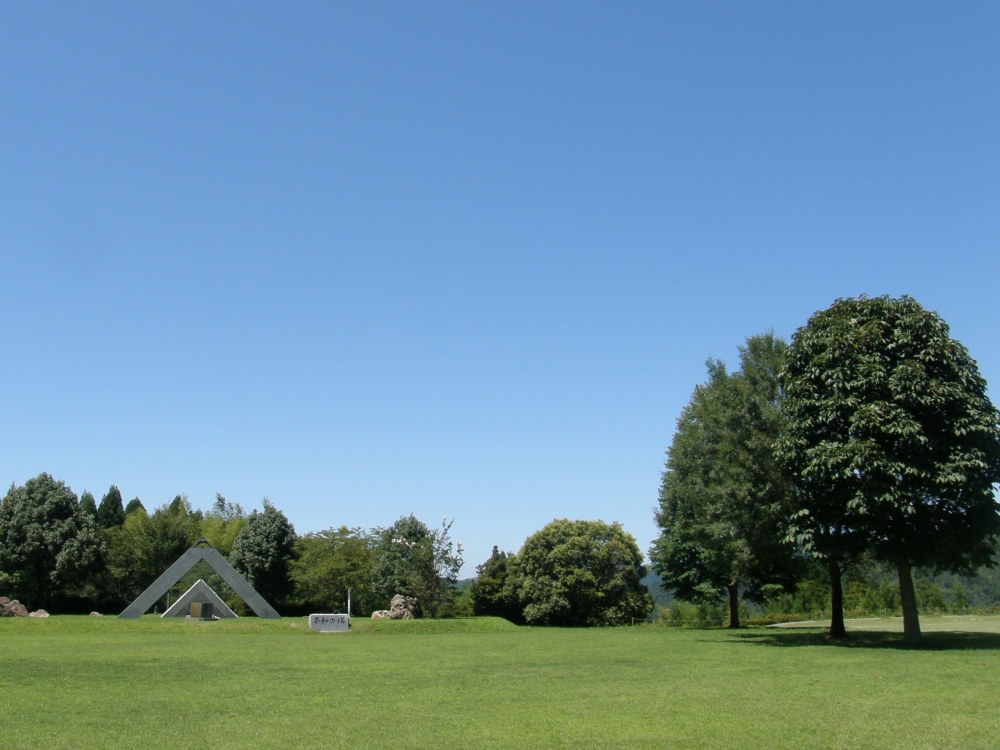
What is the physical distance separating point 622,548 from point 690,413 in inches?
500

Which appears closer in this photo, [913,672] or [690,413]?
[913,672]

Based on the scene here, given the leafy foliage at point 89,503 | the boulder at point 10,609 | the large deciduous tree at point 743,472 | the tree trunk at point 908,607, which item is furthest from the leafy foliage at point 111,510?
the tree trunk at point 908,607

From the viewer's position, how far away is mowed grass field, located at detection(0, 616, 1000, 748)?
1080 cm

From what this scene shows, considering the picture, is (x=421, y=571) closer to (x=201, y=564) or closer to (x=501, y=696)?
(x=201, y=564)

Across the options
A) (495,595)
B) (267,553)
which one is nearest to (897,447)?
(495,595)

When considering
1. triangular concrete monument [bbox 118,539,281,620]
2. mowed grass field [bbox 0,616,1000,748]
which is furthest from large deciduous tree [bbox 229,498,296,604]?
mowed grass field [bbox 0,616,1000,748]

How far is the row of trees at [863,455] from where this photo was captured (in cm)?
2502

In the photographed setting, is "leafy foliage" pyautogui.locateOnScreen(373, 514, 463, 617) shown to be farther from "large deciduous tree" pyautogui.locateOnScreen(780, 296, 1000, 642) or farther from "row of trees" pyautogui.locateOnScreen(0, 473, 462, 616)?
"large deciduous tree" pyautogui.locateOnScreen(780, 296, 1000, 642)

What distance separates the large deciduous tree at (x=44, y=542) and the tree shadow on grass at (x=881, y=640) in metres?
46.7

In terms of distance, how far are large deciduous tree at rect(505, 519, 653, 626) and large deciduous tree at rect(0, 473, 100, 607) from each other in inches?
1237

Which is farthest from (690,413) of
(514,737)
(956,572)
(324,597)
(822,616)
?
(514,737)

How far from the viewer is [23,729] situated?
36.6 feet

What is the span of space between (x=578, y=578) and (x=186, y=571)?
23724 millimetres

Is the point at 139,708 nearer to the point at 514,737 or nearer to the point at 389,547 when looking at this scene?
the point at 514,737
